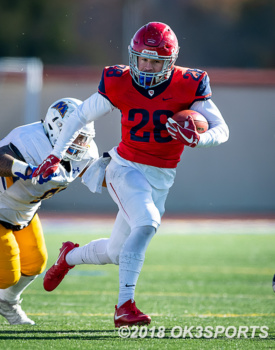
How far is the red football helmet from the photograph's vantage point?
4129mm

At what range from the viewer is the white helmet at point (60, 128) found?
170 inches

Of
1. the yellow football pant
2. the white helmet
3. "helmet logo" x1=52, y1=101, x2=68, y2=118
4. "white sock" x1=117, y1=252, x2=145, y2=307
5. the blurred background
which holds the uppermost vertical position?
"helmet logo" x1=52, y1=101, x2=68, y2=118

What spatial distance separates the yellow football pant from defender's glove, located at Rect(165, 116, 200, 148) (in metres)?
1.14

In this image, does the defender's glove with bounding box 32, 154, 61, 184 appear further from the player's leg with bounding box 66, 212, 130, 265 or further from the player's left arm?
the player's left arm

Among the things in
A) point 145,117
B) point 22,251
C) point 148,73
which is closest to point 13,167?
point 22,251

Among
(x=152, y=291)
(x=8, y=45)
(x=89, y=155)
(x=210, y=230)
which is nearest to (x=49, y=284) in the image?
(x=89, y=155)

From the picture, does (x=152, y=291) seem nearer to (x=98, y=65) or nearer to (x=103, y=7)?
(x=98, y=65)

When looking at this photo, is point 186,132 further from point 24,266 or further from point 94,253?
point 24,266

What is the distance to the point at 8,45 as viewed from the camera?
22.5 m

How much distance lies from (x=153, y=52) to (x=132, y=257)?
44.6 inches

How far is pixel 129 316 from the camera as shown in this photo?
3.79 meters

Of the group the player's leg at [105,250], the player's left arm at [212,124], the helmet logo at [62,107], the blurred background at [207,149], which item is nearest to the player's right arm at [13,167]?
the helmet logo at [62,107]

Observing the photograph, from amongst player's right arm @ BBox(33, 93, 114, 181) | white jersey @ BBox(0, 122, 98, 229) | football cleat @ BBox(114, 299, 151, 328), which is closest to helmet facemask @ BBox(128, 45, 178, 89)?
player's right arm @ BBox(33, 93, 114, 181)

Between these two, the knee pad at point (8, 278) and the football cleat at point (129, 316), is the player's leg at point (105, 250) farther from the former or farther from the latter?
the football cleat at point (129, 316)
